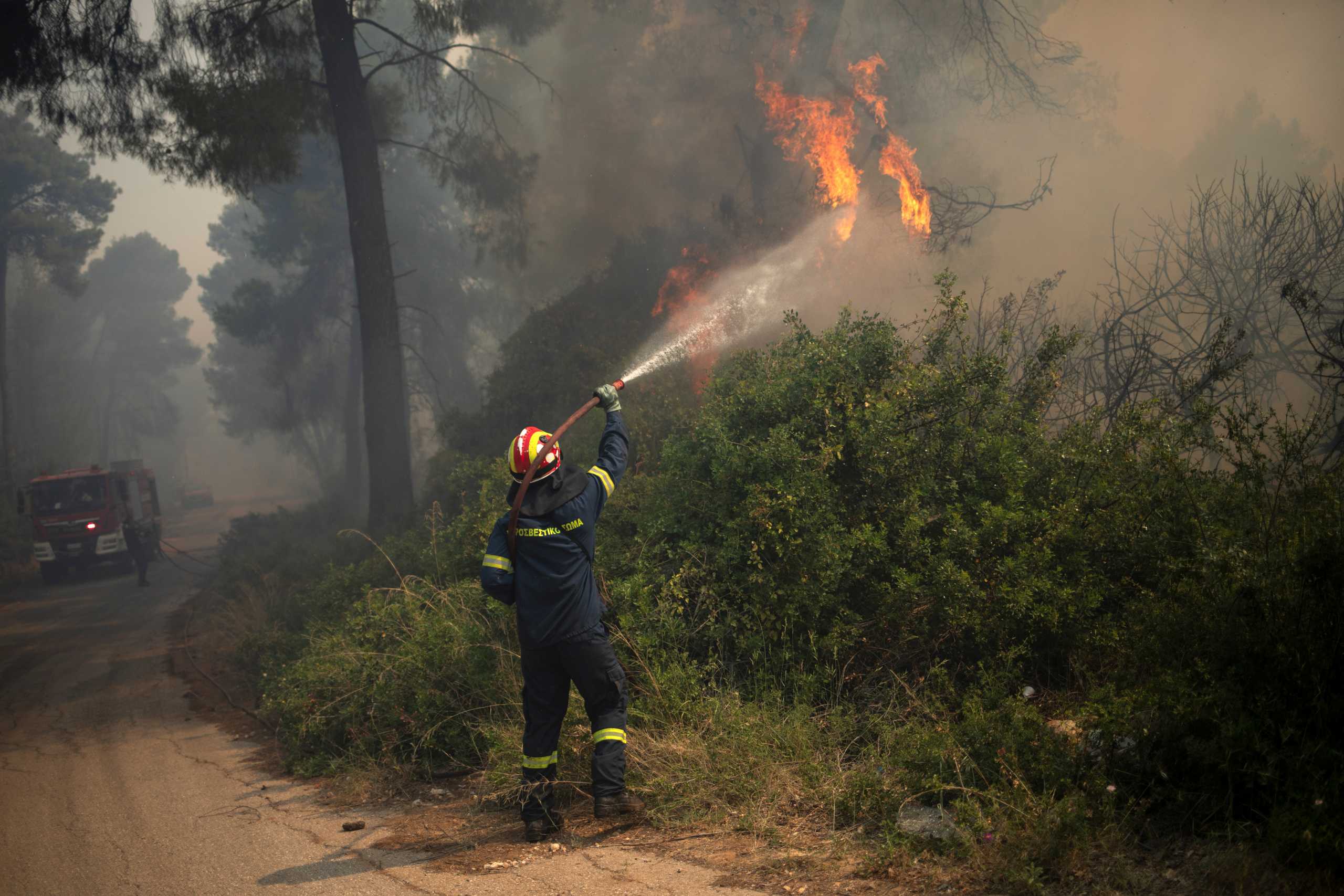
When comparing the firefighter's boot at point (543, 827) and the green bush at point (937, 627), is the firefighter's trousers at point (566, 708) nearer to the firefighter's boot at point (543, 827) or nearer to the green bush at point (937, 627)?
the firefighter's boot at point (543, 827)

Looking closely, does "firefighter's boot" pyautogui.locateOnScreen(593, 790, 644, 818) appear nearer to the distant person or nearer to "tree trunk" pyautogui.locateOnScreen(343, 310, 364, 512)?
the distant person

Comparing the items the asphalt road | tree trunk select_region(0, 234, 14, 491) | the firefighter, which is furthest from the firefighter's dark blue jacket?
tree trunk select_region(0, 234, 14, 491)

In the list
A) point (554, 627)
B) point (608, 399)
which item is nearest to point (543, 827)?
point (554, 627)

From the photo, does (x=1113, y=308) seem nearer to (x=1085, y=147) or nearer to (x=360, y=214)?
(x=1085, y=147)

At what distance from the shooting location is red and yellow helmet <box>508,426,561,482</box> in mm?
4762

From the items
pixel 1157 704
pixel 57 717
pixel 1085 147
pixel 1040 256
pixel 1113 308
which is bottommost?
pixel 57 717

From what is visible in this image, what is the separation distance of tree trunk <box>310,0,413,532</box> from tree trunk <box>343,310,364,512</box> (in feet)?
47.6

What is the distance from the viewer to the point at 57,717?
29.7 ft

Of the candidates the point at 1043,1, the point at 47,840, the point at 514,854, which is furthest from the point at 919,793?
the point at 1043,1

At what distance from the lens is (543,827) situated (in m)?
4.47

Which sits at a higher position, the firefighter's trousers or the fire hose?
the fire hose

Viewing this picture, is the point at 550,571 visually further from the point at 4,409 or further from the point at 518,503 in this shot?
the point at 4,409

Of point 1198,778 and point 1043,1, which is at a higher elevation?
point 1043,1

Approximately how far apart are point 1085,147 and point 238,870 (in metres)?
13.4
